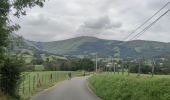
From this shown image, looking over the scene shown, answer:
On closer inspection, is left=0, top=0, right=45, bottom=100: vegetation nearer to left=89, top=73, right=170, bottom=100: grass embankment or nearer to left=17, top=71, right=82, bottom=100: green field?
left=17, top=71, right=82, bottom=100: green field

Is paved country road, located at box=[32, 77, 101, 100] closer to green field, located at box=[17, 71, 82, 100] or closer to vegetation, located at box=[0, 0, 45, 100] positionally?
green field, located at box=[17, 71, 82, 100]

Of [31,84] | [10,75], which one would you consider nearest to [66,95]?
[10,75]

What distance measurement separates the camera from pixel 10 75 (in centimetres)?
3027

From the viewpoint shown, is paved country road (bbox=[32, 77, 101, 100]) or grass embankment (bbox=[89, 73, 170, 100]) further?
paved country road (bbox=[32, 77, 101, 100])

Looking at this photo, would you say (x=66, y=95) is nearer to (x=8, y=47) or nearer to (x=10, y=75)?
(x=10, y=75)

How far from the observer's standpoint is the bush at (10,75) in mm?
29984

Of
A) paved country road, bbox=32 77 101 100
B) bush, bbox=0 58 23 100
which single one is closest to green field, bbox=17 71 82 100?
paved country road, bbox=32 77 101 100

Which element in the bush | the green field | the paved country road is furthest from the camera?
the green field

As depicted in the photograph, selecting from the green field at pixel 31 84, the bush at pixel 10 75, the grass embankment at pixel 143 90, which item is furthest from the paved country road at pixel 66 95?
the bush at pixel 10 75

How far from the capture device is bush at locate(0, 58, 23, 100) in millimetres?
29984

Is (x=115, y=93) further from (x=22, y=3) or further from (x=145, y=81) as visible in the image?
(x=22, y=3)

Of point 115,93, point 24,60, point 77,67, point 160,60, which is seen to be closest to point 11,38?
point 24,60

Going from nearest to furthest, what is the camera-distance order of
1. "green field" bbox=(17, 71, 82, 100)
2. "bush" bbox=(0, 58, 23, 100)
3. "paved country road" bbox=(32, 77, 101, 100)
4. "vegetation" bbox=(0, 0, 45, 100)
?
1. "vegetation" bbox=(0, 0, 45, 100)
2. "bush" bbox=(0, 58, 23, 100)
3. "paved country road" bbox=(32, 77, 101, 100)
4. "green field" bbox=(17, 71, 82, 100)

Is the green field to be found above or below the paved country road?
above
